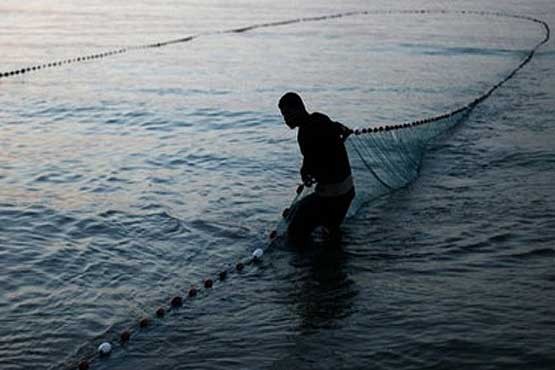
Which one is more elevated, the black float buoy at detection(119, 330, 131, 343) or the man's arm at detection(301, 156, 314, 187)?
the man's arm at detection(301, 156, 314, 187)

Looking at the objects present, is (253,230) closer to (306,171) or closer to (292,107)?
(306,171)

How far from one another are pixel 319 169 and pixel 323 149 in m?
0.28

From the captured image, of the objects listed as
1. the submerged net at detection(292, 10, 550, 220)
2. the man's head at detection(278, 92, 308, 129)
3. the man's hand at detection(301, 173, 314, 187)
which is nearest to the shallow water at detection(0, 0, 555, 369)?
the submerged net at detection(292, 10, 550, 220)

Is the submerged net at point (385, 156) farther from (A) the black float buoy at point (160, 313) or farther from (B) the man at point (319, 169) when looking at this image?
(A) the black float buoy at point (160, 313)

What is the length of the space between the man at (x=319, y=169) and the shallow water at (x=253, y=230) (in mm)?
413

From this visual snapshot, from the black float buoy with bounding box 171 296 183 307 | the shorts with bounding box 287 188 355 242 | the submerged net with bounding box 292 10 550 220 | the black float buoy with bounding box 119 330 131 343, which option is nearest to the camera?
the black float buoy with bounding box 119 330 131 343

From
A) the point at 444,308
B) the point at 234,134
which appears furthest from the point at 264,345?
the point at 234,134

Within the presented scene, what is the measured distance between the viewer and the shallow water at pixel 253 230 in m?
7.38

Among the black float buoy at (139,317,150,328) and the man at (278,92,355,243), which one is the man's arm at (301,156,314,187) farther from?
the black float buoy at (139,317,150,328)

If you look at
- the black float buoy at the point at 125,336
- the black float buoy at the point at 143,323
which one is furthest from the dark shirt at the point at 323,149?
the black float buoy at the point at 125,336

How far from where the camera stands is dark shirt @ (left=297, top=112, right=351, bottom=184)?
8.82 metres

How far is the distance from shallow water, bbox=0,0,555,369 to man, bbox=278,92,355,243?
0.41 metres

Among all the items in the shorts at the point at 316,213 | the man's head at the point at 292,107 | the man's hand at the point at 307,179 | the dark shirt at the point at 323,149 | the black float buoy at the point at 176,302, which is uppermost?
the man's head at the point at 292,107

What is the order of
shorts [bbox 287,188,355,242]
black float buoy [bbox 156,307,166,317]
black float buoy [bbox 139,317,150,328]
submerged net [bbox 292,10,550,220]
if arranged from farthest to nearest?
submerged net [bbox 292,10,550,220] → shorts [bbox 287,188,355,242] → black float buoy [bbox 156,307,166,317] → black float buoy [bbox 139,317,150,328]
